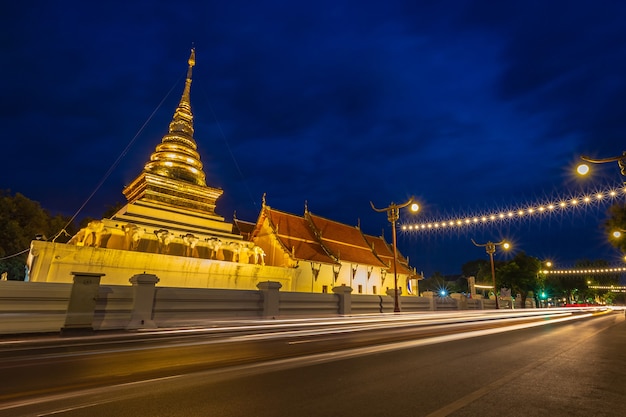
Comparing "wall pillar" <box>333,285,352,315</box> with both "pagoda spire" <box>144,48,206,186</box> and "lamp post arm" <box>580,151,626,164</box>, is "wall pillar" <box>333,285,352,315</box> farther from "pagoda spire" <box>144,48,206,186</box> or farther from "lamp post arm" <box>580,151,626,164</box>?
"pagoda spire" <box>144,48,206,186</box>

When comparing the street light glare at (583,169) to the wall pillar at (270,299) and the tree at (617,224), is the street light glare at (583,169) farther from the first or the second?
the tree at (617,224)

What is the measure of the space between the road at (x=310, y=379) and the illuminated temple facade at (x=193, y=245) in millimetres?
11802

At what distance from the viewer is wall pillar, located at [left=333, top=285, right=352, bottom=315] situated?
1719cm

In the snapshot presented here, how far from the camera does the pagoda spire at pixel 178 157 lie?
2892 cm

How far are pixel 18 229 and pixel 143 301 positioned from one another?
27.7 metres

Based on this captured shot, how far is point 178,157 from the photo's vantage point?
2994 centimetres

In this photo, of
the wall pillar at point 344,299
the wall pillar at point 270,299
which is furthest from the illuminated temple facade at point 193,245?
the wall pillar at point 344,299

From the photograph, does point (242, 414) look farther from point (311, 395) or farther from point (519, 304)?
point (519, 304)

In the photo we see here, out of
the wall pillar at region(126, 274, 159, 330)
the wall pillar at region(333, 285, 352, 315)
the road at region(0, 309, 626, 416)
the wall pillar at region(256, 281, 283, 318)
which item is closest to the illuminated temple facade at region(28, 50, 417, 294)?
the wall pillar at region(126, 274, 159, 330)

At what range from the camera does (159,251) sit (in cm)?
2209

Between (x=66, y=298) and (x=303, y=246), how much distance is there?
67.7 ft

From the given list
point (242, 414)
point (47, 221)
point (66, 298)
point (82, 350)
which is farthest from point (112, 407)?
point (47, 221)

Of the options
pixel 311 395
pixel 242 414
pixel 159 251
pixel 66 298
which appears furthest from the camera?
pixel 159 251

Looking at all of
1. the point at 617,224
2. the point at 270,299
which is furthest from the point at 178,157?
the point at 617,224
